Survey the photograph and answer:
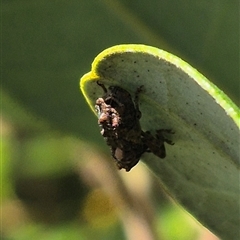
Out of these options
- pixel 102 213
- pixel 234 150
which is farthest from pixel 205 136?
pixel 102 213

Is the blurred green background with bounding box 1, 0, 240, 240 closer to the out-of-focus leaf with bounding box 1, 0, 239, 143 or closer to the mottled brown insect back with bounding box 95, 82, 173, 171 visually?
the out-of-focus leaf with bounding box 1, 0, 239, 143

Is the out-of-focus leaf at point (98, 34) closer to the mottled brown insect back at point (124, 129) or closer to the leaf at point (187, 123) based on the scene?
the mottled brown insect back at point (124, 129)

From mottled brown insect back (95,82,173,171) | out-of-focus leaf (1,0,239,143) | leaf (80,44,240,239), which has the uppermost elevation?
out-of-focus leaf (1,0,239,143)

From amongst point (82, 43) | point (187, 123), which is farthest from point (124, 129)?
point (187, 123)

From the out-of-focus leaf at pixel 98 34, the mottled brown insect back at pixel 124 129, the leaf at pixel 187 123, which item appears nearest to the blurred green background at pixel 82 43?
the out-of-focus leaf at pixel 98 34

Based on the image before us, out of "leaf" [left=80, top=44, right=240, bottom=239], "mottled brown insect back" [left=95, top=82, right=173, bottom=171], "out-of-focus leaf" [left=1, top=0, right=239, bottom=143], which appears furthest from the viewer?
"out-of-focus leaf" [left=1, top=0, right=239, bottom=143]

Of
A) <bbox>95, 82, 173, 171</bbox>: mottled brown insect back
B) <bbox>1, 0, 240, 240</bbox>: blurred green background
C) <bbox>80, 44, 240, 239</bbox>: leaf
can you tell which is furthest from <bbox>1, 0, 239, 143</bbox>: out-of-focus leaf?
<bbox>80, 44, 240, 239</bbox>: leaf

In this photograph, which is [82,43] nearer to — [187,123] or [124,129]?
[124,129]
